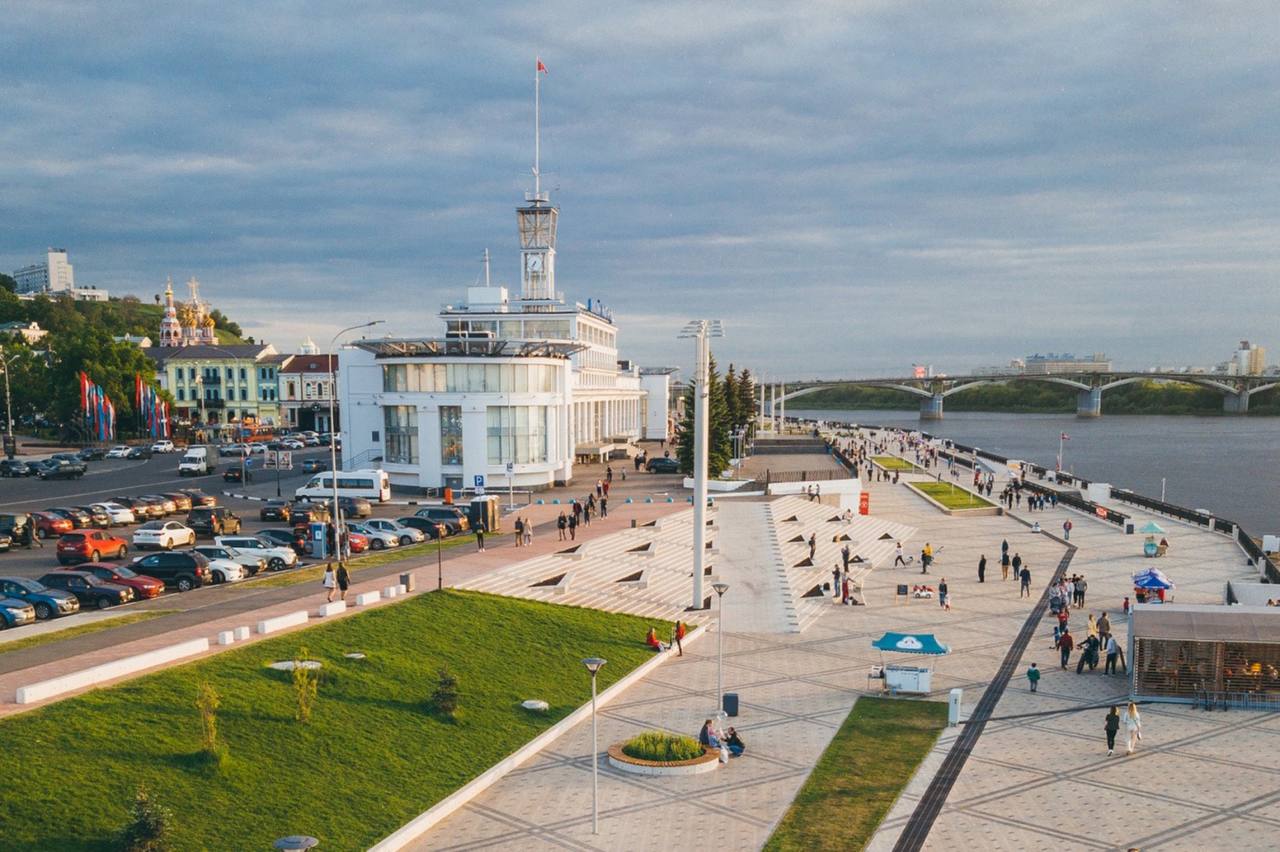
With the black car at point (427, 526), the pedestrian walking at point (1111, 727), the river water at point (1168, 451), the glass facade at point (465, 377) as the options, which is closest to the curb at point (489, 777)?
the pedestrian walking at point (1111, 727)

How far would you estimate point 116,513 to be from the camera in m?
39.1

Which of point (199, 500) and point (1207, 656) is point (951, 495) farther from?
point (199, 500)

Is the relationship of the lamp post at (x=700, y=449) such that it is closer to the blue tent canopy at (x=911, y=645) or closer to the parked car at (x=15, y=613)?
the blue tent canopy at (x=911, y=645)

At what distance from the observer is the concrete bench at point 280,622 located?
66.5ft

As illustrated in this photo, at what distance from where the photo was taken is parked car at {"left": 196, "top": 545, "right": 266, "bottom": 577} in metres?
29.6

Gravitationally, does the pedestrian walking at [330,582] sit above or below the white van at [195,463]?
below

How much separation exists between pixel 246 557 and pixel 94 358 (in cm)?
6191

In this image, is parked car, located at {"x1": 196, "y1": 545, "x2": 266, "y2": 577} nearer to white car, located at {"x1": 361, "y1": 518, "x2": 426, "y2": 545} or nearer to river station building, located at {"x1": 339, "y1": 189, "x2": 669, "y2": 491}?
white car, located at {"x1": 361, "y1": 518, "x2": 426, "y2": 545}

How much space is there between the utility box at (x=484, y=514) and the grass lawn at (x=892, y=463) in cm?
4999

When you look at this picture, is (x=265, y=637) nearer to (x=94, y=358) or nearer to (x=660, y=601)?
(x=660, y=601)

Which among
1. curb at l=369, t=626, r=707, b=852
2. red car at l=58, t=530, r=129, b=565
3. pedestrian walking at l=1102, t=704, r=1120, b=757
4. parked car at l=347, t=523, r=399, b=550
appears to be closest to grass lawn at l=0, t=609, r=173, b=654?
red car at l=58, t=530, r=129, b=565

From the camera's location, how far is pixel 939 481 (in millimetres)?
70250

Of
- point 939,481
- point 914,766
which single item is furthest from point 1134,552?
point 914,766

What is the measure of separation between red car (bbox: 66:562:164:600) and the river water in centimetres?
6072
